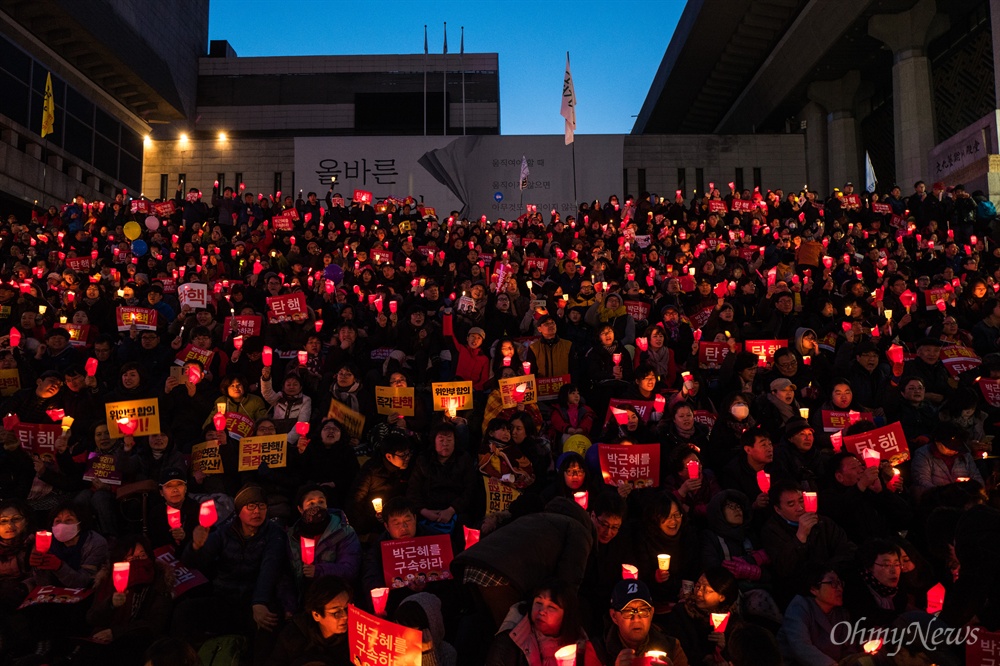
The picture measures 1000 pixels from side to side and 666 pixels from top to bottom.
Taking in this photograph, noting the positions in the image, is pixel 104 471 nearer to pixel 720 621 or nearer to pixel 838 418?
pixel 720 621

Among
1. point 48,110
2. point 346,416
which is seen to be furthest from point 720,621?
point 48,110

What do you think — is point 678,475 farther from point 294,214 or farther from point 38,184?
point 38,184

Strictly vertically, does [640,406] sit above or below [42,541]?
above

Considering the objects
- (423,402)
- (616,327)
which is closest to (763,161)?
(616,327)

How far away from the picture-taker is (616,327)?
9.29 m

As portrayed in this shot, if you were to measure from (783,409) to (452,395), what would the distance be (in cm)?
289

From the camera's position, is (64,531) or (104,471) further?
(104,471)

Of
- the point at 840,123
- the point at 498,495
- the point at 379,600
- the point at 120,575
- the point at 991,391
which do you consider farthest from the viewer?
the point at 840,123

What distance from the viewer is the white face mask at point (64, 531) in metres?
5.25

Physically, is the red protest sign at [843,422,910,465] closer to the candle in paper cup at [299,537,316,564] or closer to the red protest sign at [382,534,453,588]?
the red protest sign at [382,534,453,588]

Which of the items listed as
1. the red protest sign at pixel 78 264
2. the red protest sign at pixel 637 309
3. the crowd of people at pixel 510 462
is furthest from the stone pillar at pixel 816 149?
the red protest sign at pixel 78 264

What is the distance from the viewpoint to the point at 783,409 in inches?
275

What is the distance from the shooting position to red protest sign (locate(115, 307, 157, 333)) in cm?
994

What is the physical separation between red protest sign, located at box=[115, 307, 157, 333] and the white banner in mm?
15954
